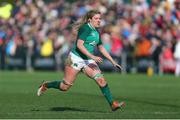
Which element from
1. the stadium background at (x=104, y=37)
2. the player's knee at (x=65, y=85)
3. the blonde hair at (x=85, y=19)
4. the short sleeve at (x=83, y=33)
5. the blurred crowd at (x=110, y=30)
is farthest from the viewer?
the blurred crowd at (x=110, y=30)

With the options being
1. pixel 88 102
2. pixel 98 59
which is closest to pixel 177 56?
pixel 88 102

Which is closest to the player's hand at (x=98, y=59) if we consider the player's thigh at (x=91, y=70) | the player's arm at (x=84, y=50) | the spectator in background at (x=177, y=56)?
the player's arm at (x=84, y=50)

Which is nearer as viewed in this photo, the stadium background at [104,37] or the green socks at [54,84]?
the green socks at [54,84]

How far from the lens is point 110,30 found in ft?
118

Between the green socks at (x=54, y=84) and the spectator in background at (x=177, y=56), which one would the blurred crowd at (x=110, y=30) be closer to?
the spectator in background at (x=177, y=56)

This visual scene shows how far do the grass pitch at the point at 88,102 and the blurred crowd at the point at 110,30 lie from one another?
8.72 metres

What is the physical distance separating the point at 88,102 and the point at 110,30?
18.7m

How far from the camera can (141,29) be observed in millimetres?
36281

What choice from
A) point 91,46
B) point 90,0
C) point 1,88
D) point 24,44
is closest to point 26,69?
point 24,44

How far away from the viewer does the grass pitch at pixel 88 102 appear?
1401 cm

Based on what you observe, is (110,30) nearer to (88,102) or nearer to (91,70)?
(88,102)

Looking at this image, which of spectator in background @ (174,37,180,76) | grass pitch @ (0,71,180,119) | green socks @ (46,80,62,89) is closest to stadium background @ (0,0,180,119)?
spectator in background @ (174,37,180,76)

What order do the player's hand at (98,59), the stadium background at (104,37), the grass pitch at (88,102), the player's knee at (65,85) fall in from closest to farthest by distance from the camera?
the grass pitch at (88,102)
the player's hand at (98,59)
the player's knee at (65,85)
the stadium background at (104,37)

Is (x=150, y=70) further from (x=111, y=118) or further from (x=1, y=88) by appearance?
(x=111, y=118)
